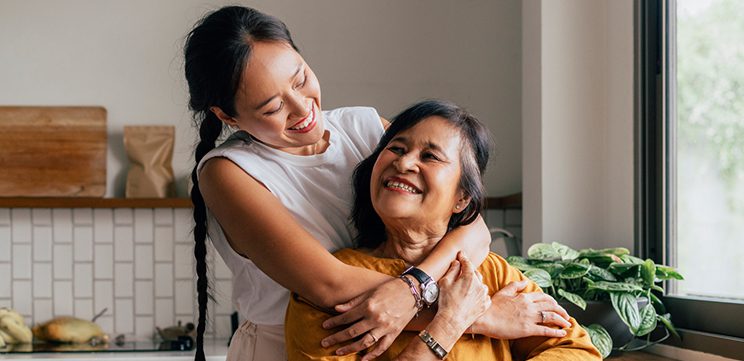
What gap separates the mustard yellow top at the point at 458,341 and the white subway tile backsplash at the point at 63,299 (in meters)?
2.48

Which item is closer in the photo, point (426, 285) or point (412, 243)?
point (426, 285)

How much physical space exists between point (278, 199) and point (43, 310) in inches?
100.0

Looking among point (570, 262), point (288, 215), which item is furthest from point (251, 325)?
point (570, 262)

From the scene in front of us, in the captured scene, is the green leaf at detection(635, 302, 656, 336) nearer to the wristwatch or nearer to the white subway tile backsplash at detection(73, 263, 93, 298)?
the wristwatch

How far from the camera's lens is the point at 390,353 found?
4.93 ft

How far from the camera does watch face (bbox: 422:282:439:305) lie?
1.48 m

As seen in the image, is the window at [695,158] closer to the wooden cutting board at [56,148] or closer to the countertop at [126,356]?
the countertop at [126,356]

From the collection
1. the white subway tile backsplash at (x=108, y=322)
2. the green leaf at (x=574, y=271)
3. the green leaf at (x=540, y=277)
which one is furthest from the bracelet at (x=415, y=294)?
the white subway tile backsplash at (x=108, y=322)

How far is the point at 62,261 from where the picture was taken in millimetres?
3807

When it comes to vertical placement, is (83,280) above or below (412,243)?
below

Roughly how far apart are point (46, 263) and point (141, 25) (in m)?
1.04

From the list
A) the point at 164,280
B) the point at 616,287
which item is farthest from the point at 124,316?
the point at 616,287

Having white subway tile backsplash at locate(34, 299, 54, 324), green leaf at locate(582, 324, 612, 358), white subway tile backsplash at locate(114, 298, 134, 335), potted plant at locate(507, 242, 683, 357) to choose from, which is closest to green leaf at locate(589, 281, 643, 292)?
potted plant at locate(507, 242, 683, 357)

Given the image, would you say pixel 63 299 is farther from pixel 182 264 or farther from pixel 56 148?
pixel 56 148
